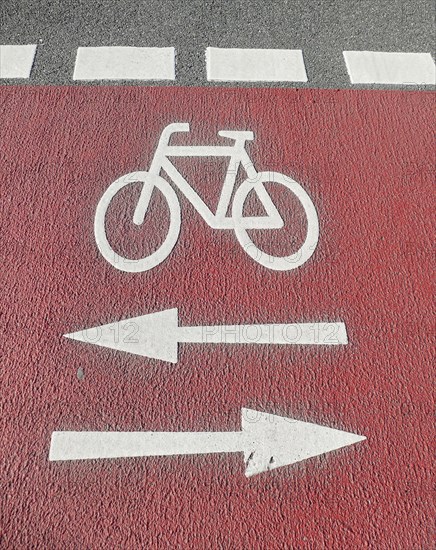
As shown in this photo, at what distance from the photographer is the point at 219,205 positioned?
165 inches

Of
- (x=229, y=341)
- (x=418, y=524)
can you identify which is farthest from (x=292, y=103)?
(x=418, y=524)

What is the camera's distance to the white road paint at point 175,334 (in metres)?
3.63

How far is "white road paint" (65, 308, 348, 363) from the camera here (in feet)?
11.9

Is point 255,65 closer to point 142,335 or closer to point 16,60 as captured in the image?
point 16,60

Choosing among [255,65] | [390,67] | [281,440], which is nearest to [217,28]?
[255,65]

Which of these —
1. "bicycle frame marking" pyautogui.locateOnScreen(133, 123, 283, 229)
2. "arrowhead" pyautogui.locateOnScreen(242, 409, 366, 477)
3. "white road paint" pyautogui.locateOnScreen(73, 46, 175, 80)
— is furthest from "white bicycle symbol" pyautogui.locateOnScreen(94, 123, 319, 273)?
"arrowhead" pyautogui.locateOnScreen(242, 409, 366, 477)

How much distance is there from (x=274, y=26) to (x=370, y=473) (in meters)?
4.20

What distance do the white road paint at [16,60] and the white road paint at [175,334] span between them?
2.65 meters

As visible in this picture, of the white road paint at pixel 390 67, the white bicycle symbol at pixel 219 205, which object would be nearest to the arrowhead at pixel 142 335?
the white bicycle symbol at pixel 219 205

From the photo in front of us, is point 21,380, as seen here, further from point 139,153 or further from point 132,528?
point 139,153

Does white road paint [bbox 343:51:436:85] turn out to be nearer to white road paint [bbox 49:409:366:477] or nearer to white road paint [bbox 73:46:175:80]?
white road paint [bbox 73:46:175:80]

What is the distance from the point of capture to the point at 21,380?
11.4 ft

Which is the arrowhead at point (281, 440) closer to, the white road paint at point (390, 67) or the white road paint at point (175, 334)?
the white road paint at point (175, 334)

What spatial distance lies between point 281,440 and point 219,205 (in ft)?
5.83
